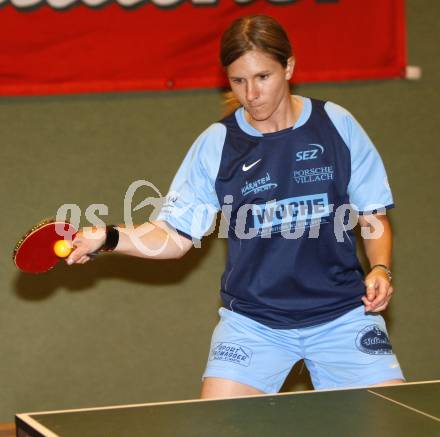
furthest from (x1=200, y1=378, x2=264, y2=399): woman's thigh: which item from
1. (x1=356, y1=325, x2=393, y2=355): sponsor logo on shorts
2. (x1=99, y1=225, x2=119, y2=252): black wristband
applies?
(x1=99, y1=225, x2=119, y2=252): black wristband

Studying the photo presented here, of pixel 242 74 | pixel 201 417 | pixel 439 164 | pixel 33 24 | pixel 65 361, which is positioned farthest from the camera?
pixel 439 164

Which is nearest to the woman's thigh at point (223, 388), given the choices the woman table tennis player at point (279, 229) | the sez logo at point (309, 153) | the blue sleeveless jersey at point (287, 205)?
the woman table tennis player at point (279, 229)

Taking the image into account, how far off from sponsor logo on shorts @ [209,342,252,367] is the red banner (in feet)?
5.89

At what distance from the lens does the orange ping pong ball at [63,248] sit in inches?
112

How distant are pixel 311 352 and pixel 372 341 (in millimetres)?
207

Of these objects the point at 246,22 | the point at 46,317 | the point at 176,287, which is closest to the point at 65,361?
the point at 46,317

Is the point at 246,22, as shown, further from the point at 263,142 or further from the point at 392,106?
the point at 392,106

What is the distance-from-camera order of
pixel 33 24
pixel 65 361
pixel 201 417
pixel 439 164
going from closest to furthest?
1. pixel 201 417
2. pixel 33 24
3. pixel 65 361
4. pixel 439 164

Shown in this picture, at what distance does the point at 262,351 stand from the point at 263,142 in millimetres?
702

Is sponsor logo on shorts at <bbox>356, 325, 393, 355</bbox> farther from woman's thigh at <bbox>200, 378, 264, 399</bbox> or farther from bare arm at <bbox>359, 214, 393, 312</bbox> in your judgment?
woman's thigh at <bbox>200, 378, 264, 399</bbox>

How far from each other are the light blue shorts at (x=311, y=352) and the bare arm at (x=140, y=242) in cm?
31

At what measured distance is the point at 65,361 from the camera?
4.45 m

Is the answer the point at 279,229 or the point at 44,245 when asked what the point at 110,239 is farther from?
the point at 279,229

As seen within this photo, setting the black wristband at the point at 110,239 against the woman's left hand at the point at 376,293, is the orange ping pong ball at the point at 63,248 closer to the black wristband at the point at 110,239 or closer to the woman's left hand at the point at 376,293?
the black wristband at the point at 110,239
